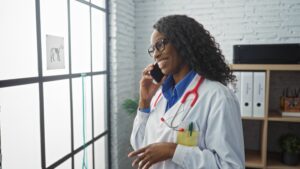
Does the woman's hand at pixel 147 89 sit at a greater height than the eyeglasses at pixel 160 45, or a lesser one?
lesser

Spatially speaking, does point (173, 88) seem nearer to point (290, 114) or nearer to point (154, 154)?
point (154, 154)

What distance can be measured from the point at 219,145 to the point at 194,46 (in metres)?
0.41

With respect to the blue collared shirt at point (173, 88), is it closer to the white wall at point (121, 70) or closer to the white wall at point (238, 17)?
the white wall at point (121, 70)

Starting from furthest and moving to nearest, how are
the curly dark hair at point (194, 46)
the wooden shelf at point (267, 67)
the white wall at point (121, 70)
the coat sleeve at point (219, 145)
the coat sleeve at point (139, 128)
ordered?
the white wall at point (121, 70), the wooden shelf at point (267, 67), the coat sleeve at point (139, 128), the curly dark hair at point (194, 46), the coat sleeve at point (219, 145)

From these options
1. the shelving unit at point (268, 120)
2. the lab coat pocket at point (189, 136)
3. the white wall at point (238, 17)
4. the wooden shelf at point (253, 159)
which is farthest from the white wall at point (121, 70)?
the lab coat pocket at point (189, 136)

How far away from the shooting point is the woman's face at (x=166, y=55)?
3.64 feet

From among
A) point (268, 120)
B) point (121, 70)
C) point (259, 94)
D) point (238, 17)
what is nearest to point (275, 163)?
point (268, 120)

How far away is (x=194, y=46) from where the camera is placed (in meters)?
1.12

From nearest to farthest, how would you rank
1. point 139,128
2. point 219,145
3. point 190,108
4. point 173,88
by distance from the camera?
point 219,145 < point 190,108 < point 173,88 < point 139,128

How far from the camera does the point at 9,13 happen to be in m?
1.35

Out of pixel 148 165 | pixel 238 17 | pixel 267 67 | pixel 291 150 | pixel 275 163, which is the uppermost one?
pixel 238 17

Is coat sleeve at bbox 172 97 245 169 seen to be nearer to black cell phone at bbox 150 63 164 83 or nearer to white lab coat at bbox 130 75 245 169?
white lab coat at bbox 130 75 245 169

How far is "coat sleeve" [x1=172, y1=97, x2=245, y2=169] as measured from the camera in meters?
0.96

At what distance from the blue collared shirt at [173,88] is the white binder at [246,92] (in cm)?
134
